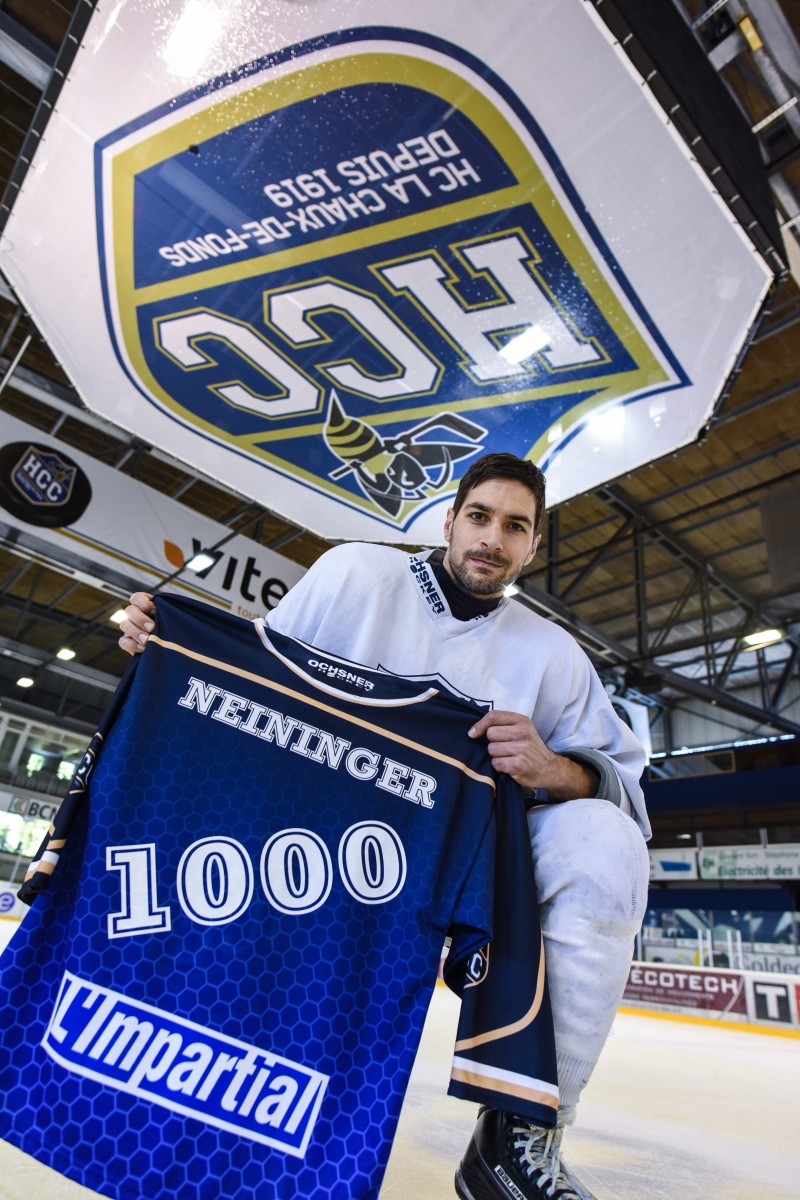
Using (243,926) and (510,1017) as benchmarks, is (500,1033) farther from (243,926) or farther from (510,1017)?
(243,926)

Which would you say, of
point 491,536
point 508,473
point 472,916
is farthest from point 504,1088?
point 508,473

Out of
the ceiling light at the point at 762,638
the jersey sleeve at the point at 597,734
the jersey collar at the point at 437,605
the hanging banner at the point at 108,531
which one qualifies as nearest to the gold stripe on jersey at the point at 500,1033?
the jersey sleeve at the point at 597,734

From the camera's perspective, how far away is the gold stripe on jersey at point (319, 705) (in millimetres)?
1188

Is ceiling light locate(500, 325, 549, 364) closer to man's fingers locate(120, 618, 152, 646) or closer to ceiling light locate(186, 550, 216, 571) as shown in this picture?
man's fingers locate(120, 618, 152, 646)

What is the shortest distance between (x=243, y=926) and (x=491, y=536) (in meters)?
0.94

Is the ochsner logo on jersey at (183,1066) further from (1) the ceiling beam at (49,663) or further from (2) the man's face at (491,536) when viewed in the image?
(1) the ceiling beam at (49,663)

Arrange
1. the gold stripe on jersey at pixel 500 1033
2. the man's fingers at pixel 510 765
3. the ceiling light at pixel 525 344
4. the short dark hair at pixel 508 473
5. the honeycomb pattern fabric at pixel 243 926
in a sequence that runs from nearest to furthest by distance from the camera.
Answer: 1. the honeycomb pattern fabric at pixel 243 926
2. the gold stripe on jersey at pixel 500 1033
3. the man's fingers at pixel 510 765
4. the short dark hair at pixel 508 473
5. the ceiling light at pixel 525 344

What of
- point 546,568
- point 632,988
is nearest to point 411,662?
point 546,568

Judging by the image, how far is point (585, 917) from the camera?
109 centimetres

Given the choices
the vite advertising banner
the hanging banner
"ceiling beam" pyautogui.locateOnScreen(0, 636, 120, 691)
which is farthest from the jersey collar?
"ceiling beam" pyautogui.locateOnScreen(0, 636, 120, 691)

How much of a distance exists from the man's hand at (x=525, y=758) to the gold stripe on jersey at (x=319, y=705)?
0.16ft

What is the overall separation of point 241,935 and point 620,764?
773 mm

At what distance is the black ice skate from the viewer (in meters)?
0.96

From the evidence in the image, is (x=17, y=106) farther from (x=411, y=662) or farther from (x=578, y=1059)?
(x=578, y=1059)
